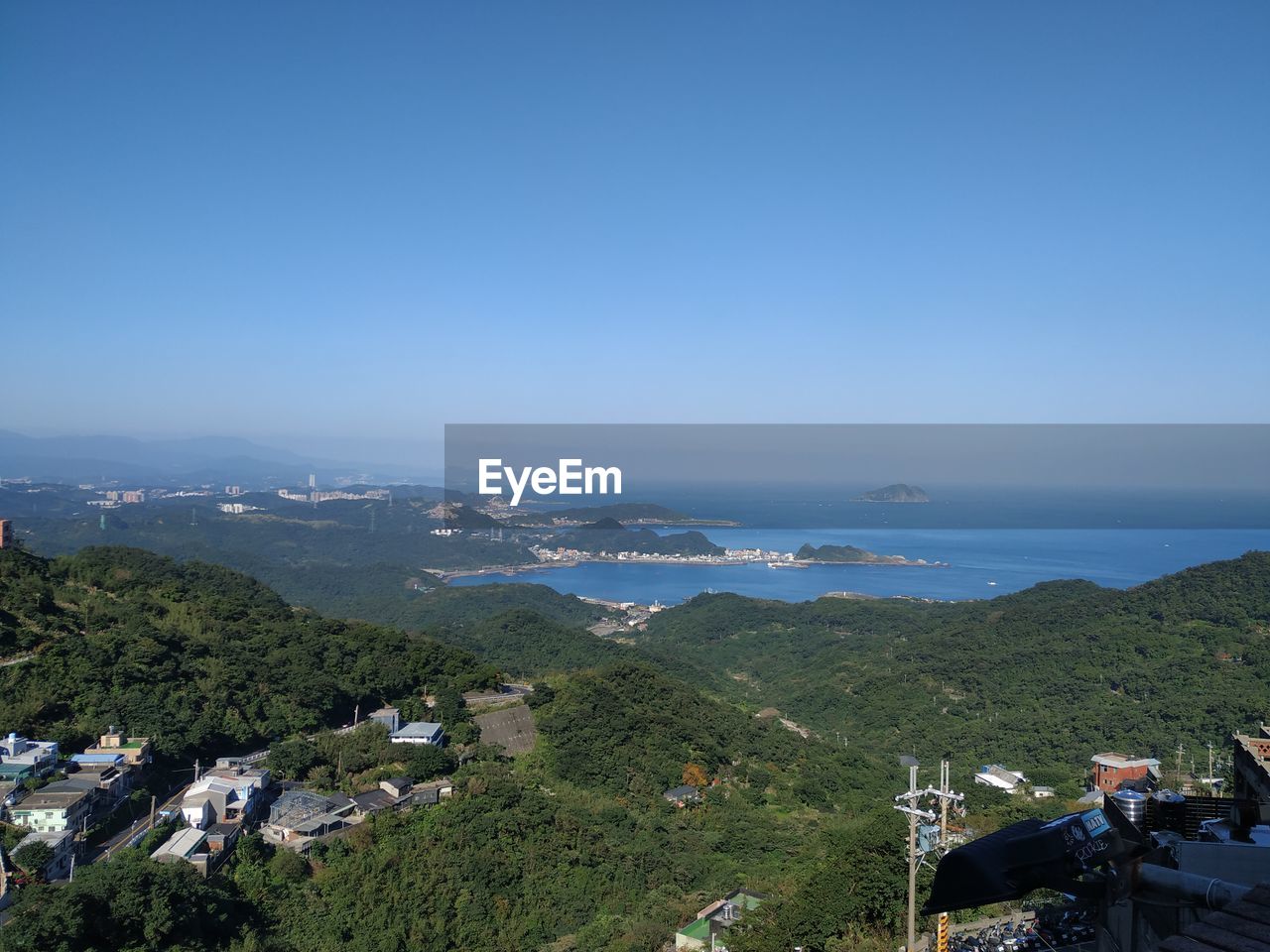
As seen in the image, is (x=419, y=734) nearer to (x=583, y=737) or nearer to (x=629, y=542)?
(x=583, y=737)

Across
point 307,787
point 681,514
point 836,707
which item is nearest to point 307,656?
point 307,787

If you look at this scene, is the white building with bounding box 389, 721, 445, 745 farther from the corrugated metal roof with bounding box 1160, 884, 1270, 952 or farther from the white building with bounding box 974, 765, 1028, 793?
the corrugated metal roof with bounding box 1160, 884, 1270, 952

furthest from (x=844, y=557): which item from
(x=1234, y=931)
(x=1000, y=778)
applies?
(x=1234, y=931)

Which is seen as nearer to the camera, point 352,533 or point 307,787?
point 307,787

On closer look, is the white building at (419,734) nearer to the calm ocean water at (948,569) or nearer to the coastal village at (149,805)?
the coastal village at (149,805)

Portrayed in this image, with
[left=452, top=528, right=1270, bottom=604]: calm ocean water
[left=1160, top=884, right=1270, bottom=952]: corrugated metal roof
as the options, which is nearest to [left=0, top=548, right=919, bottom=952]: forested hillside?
[left=1160, top=884, right=1270, bottom=952]: corrugated metal roof

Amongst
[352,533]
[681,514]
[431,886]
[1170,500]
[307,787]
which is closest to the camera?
[431,886]

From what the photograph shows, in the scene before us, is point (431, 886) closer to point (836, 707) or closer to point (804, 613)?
point (836, 707)
